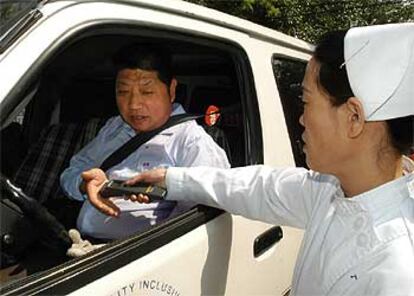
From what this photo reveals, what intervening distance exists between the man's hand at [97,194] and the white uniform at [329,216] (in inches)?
7.9

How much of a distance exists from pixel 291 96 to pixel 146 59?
0.77 m

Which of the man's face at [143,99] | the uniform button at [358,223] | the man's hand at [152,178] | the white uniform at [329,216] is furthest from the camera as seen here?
the man's face at [143,99]

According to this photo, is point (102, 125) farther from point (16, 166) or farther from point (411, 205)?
point (411, 205)

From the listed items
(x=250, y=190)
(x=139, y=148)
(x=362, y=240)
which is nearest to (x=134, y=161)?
(x=139, y=148)

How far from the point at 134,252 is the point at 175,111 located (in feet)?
3.11

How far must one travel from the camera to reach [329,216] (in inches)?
59.5

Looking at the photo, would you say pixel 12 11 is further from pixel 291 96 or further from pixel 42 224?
pixel 291 96

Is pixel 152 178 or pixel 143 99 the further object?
pixel 143 99

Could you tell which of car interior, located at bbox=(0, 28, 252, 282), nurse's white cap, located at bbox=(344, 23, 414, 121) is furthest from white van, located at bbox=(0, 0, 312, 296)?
nurse's white cap, located at bbox=(344, 23, 414, 121)

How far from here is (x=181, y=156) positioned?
7.19 feet

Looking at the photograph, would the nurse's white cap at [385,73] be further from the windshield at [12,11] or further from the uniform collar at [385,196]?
the windshield at [12,11]

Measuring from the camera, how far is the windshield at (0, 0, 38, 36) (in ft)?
4.73

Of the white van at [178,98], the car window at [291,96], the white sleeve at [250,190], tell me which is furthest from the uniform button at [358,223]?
the car window at [291,96]

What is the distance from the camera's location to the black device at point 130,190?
1.91m
